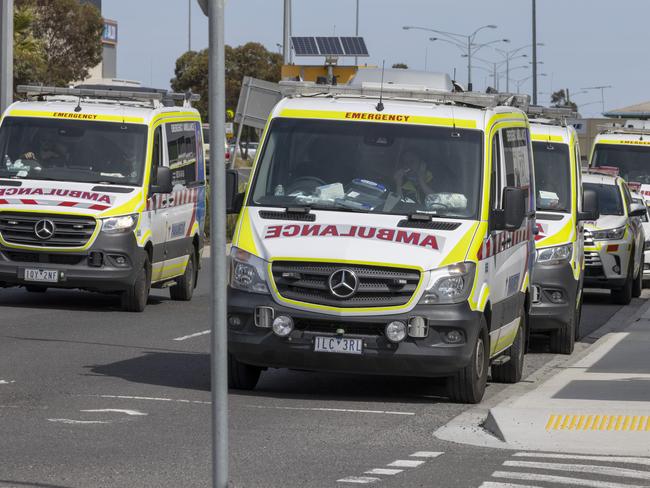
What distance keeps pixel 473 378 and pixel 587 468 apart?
9.55 feet

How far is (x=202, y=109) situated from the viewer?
9644 cm

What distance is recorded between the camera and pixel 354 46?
44.1 metres

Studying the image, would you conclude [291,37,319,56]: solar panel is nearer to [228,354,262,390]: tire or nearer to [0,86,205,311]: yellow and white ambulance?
[0,86,205,311]: yellow and white ambulance

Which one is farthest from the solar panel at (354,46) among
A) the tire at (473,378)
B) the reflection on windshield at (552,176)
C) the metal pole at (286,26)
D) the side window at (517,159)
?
the tire at (473,378)

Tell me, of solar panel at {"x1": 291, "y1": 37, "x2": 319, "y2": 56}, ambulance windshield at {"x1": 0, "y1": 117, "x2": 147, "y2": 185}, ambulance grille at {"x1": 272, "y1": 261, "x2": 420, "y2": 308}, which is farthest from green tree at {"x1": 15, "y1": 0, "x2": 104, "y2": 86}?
ambulance grille at {"x1": 272, "y1": 261, "x2": 420, "y2": 308}

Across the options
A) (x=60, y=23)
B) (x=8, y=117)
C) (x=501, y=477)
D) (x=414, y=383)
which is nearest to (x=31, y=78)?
(x=60, y=23)

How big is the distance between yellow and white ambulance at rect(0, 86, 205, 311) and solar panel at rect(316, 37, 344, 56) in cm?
2295

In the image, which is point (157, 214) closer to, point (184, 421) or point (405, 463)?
point (184, 421)

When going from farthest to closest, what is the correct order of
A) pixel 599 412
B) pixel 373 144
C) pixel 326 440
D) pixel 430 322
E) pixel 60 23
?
pixel 60 23
pixel 373 144
pixel 430 322
pixel 599 412
pixel 326 440

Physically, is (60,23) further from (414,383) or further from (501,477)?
(501,477)

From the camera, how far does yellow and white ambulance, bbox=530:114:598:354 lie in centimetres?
1644

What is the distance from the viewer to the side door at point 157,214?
752 inches

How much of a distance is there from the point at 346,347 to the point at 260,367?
0.96 meters

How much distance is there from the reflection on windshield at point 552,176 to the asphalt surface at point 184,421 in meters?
1.81
